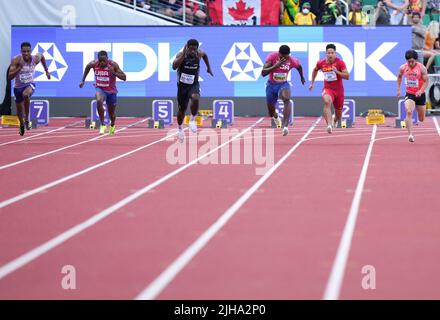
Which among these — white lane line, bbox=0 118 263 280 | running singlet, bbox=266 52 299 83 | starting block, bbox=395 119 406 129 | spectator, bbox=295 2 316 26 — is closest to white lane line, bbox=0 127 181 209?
white lane line, bbox=0 118 263 280

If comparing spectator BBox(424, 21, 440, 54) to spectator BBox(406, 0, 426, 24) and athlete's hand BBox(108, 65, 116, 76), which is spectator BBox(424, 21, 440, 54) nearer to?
spectator BBox(406, 0, 426, 24)

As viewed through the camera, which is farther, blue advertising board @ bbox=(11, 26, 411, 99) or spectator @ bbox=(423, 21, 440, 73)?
spectator @ bbox=(423, 21, 440, 73)

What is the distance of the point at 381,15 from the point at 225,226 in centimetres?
2231

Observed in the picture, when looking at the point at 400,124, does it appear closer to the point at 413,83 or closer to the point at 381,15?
the point at 413,83

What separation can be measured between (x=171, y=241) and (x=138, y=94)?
21.3 meters

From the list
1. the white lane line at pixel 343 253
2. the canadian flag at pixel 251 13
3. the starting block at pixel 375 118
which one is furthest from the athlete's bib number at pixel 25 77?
the white lane line at pixel 343 253

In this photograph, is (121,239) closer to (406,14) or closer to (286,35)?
(286,35)

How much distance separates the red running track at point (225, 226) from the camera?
870 cm

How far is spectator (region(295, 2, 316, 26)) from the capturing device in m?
32.2

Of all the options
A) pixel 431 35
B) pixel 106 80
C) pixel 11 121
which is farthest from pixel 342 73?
pixel 11 121

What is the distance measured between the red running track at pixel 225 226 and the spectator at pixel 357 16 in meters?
13.2

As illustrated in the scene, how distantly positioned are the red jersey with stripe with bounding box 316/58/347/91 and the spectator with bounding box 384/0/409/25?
322 inches

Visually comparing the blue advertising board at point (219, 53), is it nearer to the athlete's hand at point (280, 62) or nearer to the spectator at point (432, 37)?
the spectator at point (432, 37)

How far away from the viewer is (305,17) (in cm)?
3219
